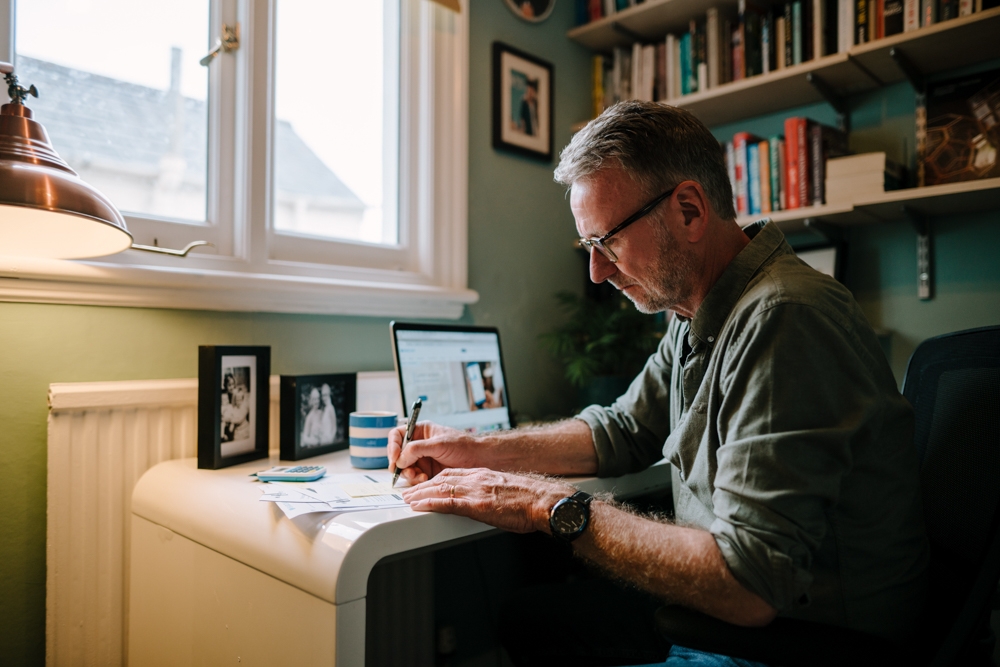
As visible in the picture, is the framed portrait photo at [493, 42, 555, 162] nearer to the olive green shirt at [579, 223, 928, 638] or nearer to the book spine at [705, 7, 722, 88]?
the book spine at [705, 7, 722, 88]

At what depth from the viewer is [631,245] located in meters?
1.05

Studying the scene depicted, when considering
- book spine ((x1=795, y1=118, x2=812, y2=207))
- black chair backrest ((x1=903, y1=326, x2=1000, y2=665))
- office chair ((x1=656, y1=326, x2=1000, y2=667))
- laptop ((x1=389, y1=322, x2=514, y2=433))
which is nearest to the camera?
office chair ((x1=656, y1=326, x2=1000, y2=667))

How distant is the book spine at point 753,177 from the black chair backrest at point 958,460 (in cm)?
100

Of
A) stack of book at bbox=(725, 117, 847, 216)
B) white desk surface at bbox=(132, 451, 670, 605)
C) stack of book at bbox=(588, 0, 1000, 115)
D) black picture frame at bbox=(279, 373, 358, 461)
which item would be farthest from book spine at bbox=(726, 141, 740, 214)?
black picture frame at bbox=(279, 373, 358, 461)

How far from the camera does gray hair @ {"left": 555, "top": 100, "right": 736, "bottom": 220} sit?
3.27 ft

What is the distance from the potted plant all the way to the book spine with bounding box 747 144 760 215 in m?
0.45

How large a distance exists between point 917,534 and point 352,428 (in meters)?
0.97

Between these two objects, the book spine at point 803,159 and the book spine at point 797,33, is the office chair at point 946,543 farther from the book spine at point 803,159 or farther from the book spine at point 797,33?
the book spine at point 797,33

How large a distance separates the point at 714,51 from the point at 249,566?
1938 mm

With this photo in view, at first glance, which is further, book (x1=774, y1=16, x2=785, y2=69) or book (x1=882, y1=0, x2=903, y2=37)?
book (x1=774, y1=16, x2=785, y2=69)

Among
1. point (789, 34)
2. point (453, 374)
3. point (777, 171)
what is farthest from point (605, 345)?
point (789, 34)

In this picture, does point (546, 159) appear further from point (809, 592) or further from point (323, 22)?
point (809, 592)

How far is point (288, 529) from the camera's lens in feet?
2.86

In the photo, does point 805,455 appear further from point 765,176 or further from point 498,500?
point 765,176
